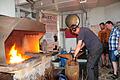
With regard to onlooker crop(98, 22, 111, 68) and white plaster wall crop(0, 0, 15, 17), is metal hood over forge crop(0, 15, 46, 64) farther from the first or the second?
onlooker crop(98, 22, 111, 68)

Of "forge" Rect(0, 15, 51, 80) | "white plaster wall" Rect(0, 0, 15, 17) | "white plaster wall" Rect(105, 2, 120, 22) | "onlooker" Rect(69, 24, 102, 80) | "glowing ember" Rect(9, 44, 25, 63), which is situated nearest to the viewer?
"forge" Rect(0, 15, 51, 80)

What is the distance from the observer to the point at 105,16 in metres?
5.88

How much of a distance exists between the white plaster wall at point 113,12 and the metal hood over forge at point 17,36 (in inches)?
116

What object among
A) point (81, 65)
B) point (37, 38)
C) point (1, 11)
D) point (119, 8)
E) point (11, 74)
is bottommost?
point (81, 65)

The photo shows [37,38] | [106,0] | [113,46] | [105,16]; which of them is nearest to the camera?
[37,38]

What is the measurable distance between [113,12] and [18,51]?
3.70 m

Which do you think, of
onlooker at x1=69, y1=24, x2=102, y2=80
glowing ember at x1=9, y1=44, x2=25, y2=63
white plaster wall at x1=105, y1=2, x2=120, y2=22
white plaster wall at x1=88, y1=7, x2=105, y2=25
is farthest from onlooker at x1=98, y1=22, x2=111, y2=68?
glowing ember at x1=9, y1=44, x2=25, y2=63

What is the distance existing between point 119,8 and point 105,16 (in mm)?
626

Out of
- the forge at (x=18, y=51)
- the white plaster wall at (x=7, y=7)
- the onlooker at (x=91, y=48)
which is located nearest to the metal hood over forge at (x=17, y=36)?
the forge at (x=18, y=51)

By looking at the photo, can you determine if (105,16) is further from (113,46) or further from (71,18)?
(113,46)

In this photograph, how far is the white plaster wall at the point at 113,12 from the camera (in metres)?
5.42

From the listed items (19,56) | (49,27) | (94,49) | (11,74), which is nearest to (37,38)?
(19,56)

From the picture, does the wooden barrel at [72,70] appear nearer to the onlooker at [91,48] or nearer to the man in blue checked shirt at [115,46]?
the onlooker at [91,48]

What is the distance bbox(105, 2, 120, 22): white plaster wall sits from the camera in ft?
17.8
